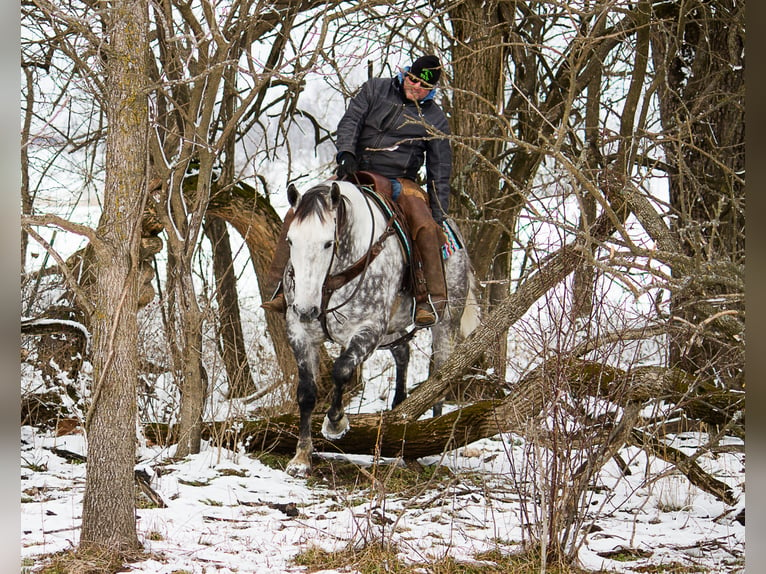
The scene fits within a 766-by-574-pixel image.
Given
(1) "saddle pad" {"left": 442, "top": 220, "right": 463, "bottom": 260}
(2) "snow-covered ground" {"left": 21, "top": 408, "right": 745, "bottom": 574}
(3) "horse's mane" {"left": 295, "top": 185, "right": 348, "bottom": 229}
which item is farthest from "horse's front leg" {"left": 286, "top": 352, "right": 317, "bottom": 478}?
(1) "saddle pad" {"left": 442, "top": 220, "right": 463, "bottom": 260}

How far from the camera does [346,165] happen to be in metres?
4.67

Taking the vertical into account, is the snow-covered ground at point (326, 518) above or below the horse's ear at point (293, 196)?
below

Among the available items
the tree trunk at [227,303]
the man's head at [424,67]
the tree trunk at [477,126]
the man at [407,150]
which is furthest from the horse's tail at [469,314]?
the tree trunk at [227,303]

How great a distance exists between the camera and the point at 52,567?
296 cm

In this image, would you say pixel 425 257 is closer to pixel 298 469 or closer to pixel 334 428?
pixel 334 428

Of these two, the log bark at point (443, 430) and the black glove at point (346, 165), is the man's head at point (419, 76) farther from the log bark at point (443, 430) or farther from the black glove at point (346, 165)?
the log bark at point (443, 430)

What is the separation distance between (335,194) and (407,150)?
91cm

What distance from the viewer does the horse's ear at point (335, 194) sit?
4.22 m

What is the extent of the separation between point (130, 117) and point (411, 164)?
→ 7.42ft

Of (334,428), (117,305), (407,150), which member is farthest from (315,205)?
(117,305)

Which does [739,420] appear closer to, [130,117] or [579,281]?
[579,281]

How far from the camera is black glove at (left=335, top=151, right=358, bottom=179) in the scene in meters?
4.68

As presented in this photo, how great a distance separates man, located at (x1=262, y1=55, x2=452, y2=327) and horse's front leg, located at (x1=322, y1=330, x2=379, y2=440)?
42 centimetres

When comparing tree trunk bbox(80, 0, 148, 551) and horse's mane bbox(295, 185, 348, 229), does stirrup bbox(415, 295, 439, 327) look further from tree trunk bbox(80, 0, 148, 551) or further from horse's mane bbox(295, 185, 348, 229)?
tree trunk bbox(80, 0, 148, 551)
